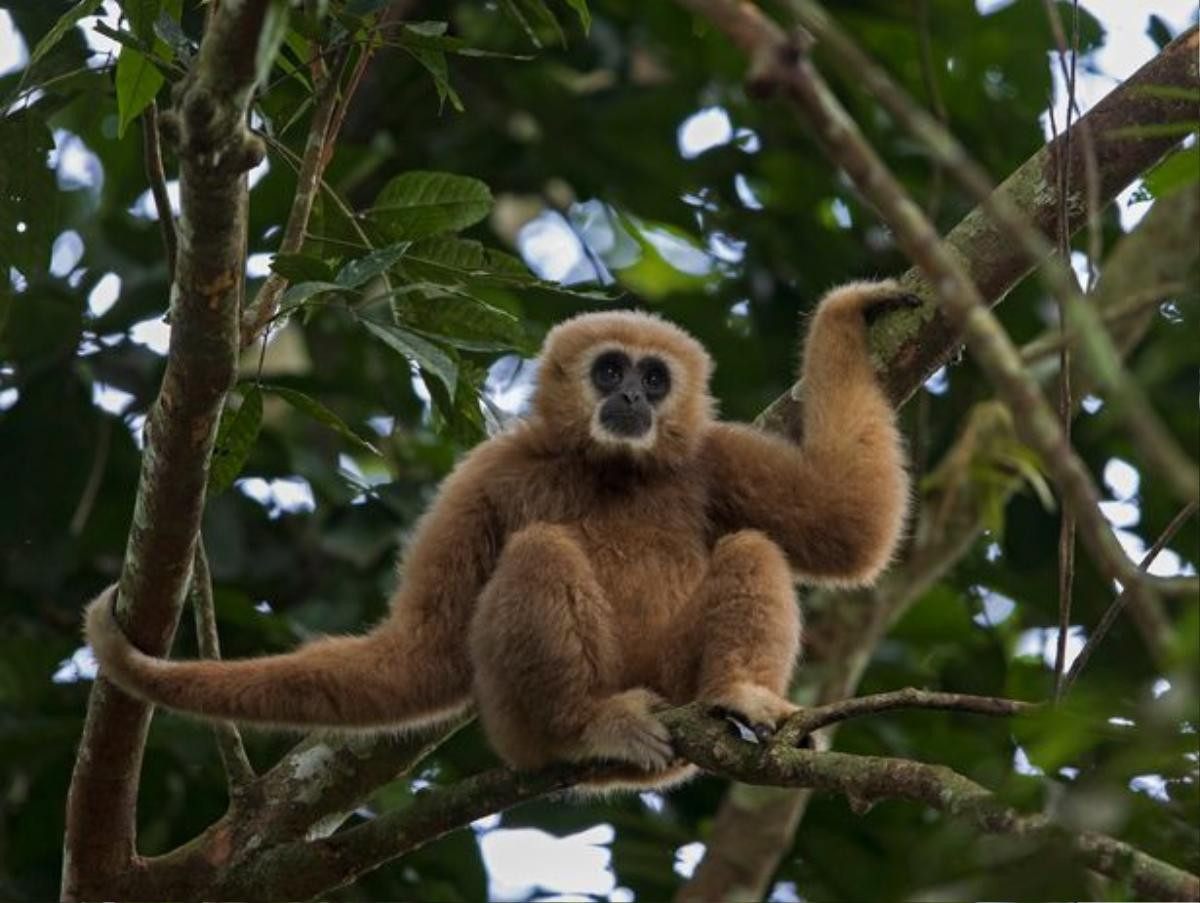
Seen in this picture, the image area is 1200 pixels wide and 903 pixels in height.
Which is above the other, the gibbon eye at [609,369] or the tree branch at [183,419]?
the gibbon eye at [609,369]

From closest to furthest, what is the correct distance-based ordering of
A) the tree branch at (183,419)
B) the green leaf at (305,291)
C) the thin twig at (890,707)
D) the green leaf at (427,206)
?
the thin twig at (890,707)
the tree branch at (183,419)
the green leaf at (305,291)
the green leaf at (427,206)

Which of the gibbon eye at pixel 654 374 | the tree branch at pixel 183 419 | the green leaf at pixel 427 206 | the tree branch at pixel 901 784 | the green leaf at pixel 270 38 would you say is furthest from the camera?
the gibbon eye at pixel 654 374

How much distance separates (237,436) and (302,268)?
701mm

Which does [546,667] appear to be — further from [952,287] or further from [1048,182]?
[952,287]

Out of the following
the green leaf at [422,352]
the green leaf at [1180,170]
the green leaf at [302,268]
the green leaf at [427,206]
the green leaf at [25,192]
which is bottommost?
the green leaf at [1180,170]

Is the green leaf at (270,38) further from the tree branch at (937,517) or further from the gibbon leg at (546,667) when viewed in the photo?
the gibbon leg at (546,667)

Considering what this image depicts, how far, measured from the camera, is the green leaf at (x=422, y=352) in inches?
197

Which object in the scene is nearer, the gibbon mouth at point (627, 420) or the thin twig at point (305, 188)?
the thin twig at point (305, 188)

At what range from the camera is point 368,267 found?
5121 mm

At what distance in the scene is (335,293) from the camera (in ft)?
17.3

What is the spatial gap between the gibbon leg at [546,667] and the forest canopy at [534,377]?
15 centimetres

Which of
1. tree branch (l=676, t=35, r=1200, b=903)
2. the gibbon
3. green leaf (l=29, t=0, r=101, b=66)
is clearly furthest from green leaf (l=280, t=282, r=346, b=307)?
tree branch (l=676, t=35, r=1200, b=903)

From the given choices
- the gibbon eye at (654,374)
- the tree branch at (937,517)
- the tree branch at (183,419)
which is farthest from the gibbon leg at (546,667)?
the gibbon eye at (654,374)

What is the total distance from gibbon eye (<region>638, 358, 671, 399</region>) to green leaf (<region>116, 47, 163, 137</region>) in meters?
2.20
